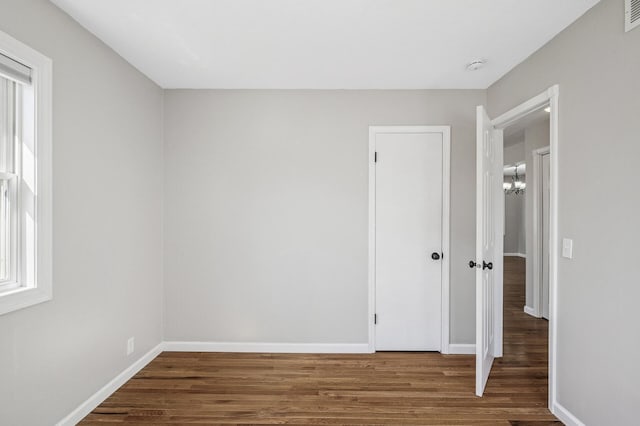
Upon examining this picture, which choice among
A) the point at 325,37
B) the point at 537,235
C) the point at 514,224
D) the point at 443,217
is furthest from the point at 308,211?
the point at 514,224

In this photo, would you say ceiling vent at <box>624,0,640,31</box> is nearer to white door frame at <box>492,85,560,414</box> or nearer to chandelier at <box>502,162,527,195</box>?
white door frame at <box>492,85,560,414</box>

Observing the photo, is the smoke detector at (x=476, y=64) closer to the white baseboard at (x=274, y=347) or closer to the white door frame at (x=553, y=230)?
the white door frame at (x=553, y=230)

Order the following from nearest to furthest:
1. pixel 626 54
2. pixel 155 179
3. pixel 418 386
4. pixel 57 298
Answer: pixel 626 54 < pixel 57 298 < pixel 418 386 < pixel 155 179

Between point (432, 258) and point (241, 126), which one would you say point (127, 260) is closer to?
point (241, 126)

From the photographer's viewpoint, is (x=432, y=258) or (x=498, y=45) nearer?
(x=498, y=45)

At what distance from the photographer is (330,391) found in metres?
2.46

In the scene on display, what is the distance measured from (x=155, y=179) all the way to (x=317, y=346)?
2181 mm

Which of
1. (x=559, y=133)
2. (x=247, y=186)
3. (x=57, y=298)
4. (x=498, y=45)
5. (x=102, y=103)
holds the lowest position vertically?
(x=57, y=298)

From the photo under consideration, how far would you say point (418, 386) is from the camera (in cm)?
254

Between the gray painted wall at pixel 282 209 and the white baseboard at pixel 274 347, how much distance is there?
0.06 m

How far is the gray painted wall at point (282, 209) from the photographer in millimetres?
3111

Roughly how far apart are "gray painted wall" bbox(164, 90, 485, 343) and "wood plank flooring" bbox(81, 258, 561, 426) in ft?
0.93

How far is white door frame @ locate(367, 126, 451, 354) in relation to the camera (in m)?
3.09

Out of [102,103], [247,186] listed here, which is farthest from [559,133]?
[102,103]
